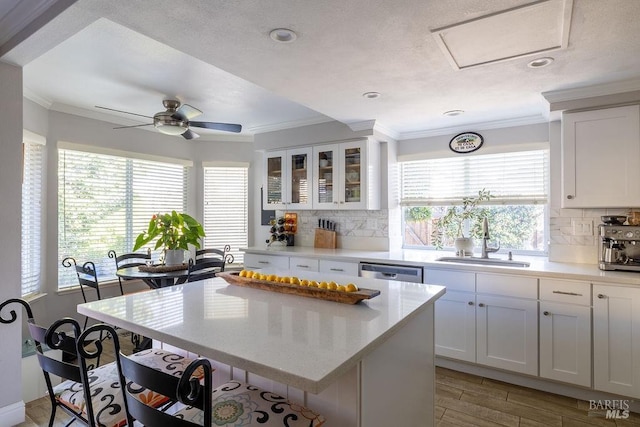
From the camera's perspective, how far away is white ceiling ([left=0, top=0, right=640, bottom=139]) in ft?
5.33

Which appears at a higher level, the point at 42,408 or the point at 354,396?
the point at 354,396

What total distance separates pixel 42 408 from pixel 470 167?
4246 millimetres

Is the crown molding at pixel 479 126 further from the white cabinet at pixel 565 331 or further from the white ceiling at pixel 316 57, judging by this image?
the white cabinet at pixel 565 331

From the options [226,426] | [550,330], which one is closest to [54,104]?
[226,426]

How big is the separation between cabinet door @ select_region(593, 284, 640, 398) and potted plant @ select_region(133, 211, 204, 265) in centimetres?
336

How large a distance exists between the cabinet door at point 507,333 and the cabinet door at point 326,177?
181 cm

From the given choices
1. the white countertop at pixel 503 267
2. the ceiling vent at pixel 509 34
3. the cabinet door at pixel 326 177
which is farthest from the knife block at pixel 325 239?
the ceiling vent at pixel 509 34

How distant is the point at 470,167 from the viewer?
376 cm

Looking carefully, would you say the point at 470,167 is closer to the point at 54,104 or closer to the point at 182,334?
the point at 182,334

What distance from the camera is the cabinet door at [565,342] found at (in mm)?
2473

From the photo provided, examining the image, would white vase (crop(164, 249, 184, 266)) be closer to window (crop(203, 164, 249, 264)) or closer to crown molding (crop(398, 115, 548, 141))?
window (crop(203, 164, 249, 264))

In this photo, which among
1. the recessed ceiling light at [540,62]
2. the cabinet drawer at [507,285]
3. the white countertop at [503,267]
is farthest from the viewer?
the cabinet drawer at [507,285]

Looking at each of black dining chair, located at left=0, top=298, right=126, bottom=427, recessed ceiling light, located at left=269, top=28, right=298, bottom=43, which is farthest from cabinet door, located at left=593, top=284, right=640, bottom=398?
black dining chair, located at left=0, top=298, right=126, bottom=427

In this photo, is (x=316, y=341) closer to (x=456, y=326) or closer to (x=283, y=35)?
(x=283, y=35)
